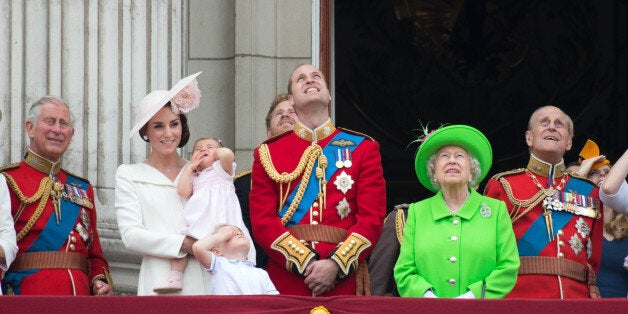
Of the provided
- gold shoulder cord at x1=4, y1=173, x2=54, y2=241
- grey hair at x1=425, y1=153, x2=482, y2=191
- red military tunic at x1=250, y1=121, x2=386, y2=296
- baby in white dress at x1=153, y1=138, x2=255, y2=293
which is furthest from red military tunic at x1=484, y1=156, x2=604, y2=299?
gold shoulder cord at x1=4, y1=173, x2=54, y2=241

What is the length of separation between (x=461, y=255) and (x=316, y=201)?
27.6 inches

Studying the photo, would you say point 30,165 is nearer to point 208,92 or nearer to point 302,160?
point 302,160

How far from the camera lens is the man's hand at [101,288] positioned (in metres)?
8.14

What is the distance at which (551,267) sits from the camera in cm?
825

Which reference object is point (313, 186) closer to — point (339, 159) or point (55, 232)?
point (339, 159)

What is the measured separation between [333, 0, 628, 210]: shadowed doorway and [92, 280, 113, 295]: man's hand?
5355 millimetres

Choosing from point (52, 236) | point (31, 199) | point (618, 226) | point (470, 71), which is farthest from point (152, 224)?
point (470, 71)

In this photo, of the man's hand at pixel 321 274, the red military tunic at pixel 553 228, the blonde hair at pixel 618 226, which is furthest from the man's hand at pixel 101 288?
the blonde hair at pixel 618 226

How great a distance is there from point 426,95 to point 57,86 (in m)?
4.67

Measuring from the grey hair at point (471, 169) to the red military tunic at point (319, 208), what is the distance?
27 cm

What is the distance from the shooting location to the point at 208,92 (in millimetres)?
10469

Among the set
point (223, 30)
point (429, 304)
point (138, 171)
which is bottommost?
point (429, 304)

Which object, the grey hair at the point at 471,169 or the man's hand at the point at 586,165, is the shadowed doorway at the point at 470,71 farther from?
the grey hair at the point at 471,169

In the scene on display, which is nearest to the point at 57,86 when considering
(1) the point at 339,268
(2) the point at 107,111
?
(2) the point at 107,111
